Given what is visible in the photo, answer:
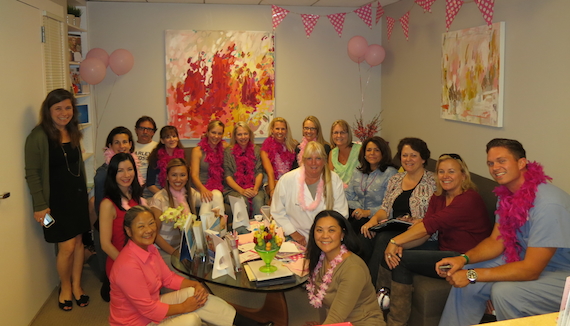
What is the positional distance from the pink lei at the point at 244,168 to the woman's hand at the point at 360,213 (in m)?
1.39

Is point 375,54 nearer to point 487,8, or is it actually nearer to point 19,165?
point 487,8

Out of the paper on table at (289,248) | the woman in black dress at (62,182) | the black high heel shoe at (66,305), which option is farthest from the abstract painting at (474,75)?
the black high heel shoe at (66,305)

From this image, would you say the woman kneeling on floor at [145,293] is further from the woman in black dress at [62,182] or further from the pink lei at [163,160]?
the pink lei at [163,160]

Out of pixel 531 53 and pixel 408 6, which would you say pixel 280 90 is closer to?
pixel 408 6

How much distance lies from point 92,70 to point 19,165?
2.33 meters

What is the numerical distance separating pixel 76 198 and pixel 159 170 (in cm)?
120

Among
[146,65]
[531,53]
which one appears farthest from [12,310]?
[531,53]

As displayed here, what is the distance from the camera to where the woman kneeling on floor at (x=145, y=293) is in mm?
2574

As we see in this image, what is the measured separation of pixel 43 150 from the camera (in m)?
3.47

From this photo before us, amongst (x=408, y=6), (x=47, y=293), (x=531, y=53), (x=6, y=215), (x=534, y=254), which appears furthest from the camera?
(x=408, y=6)

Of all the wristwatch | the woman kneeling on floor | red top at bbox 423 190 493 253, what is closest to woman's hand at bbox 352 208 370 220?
red top at bbox 423 190 493 253

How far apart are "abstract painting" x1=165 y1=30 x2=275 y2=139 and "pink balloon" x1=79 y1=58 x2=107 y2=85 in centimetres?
88

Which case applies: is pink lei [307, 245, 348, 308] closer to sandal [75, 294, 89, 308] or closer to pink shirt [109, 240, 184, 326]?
pink shirt [109, 240, 184, 326]

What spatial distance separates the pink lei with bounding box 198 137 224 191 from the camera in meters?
5.06
